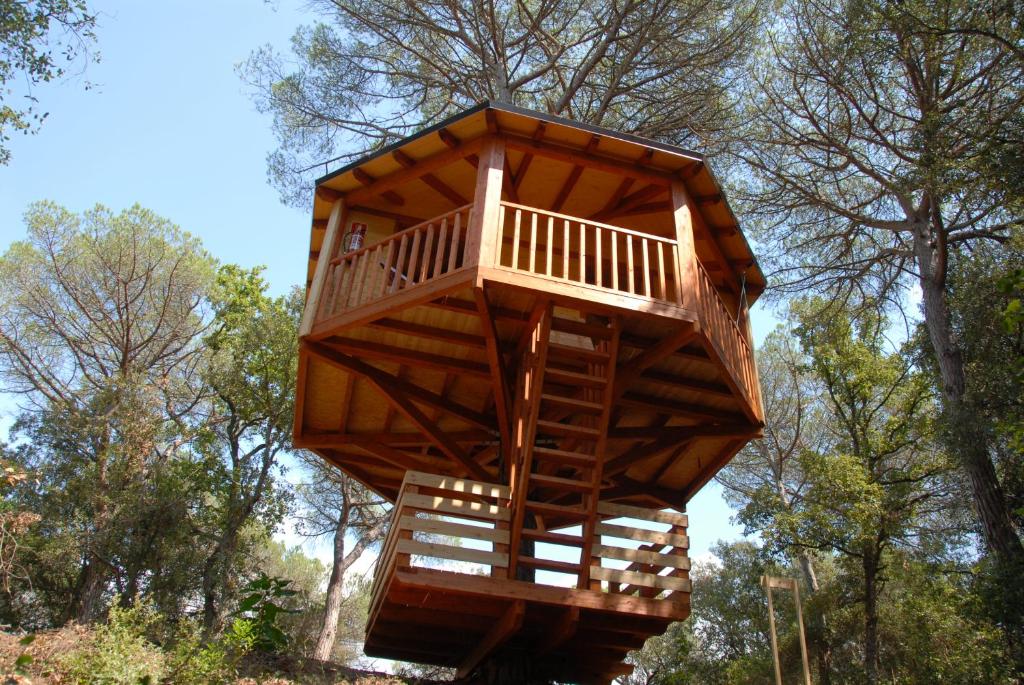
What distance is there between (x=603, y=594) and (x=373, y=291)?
12.2ft

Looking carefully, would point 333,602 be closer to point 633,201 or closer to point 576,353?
point 633,201

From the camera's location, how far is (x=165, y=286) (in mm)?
19422

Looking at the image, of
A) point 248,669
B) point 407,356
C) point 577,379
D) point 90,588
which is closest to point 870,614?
point 577,379

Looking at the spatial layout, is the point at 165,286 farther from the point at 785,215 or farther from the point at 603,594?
the point at 603,594

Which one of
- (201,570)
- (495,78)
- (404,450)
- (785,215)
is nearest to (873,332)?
(785,215)

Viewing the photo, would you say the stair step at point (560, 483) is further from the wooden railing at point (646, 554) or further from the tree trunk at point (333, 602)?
the tree trunk at point (333, 602)

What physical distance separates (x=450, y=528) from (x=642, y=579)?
6.42ft

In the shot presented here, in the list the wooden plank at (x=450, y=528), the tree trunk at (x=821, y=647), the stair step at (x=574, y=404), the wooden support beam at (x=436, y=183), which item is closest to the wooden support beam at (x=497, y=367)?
the stair step at (x=574, y=404)

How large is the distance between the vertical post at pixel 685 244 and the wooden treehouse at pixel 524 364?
2cm

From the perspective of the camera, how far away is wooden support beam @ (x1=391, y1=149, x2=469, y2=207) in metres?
9.01

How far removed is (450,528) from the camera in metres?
7.23

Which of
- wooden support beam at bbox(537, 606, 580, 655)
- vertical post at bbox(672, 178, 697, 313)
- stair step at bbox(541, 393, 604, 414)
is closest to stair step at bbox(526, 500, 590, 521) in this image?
wooden support beam at bbox(537, 606, 580, 655)

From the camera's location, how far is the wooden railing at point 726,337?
27.1 feet

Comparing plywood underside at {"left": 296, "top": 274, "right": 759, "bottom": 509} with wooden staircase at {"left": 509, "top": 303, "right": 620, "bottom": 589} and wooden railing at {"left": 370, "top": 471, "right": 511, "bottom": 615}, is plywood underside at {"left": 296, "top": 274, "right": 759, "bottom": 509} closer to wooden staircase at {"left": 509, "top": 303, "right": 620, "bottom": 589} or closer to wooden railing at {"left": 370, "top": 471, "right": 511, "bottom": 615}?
wooden staircase at {"left": 509, "top": 303, "right": 620, "bottom": 589}
